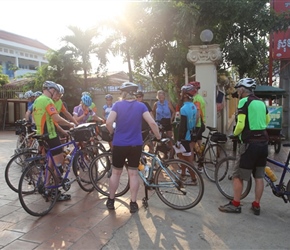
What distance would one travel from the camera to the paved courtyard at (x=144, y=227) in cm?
328

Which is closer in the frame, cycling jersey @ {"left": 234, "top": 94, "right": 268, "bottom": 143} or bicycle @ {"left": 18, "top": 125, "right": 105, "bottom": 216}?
cycling jersey @ {"left": 234, "top": 94, "right": 268, "bottom": 143}

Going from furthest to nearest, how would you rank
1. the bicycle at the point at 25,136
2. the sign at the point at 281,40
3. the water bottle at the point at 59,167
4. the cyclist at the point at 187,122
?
the sign at the point at 281,40
the bicycle at the point at 25,136
the cyclist at the point at 187,122
the water bottle at the point at 59,167

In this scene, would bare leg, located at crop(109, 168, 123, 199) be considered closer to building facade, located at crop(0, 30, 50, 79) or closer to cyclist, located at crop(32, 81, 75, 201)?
cyclist, located at crop(32, 81, 75, 201)

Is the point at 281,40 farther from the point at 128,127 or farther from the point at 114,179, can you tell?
the point at 114,179

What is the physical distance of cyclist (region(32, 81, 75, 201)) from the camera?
4.31m

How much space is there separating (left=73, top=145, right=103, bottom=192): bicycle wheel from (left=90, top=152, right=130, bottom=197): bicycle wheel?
13cm

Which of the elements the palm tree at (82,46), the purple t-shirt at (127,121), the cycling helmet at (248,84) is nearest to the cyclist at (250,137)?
the cycling helmet at (248,84)

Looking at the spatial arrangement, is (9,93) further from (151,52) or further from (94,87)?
(151,52)

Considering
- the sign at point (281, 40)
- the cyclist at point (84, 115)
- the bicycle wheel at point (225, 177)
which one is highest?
the sign at point (281, 40)

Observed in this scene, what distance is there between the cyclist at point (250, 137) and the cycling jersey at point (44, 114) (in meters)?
2.55

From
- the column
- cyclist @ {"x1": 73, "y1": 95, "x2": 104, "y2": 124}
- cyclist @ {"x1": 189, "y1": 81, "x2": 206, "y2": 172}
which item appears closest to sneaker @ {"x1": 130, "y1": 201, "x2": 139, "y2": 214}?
cyclist @ {"x1": 189, "y1": 81, "x2": 206, "y2": 172}

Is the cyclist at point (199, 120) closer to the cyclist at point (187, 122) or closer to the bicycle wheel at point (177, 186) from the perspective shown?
the cyclist at point (187, 122)

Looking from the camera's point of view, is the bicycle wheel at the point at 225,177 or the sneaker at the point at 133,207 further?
the bicycle wheel at the point at 225,177

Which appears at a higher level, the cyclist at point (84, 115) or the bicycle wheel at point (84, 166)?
the cyclist at point (84, 115)
